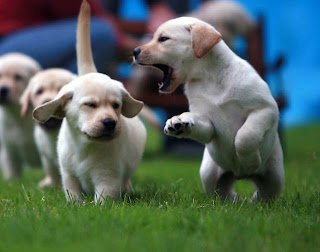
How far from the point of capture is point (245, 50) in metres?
8.03

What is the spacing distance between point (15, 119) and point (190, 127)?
115 inches

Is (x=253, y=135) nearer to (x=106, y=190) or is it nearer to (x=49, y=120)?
(x=106, y=190)

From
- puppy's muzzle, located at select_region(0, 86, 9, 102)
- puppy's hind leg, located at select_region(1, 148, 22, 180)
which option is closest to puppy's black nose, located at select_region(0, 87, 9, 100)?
puppy's muzzle, located at select_region(0, 86, 9, 102)

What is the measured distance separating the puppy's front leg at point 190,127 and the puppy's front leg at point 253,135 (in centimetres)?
19

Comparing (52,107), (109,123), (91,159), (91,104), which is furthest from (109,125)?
(52,107)

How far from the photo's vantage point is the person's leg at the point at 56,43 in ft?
20.5

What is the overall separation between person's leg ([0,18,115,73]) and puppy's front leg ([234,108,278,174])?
3815 mm

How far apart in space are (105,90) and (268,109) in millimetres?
970

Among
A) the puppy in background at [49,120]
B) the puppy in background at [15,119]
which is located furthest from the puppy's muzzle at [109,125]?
the puppy in background at [15,119]

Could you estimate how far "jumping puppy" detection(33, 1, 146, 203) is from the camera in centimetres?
277

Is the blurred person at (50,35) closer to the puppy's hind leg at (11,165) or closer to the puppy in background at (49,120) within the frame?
the puppy's hind leg at (11,165)

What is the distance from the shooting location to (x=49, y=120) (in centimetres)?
397

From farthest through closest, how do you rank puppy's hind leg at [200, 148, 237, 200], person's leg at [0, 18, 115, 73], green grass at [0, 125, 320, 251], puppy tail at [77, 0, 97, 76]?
person's leg at [0, 18, 115, 73]
puppy tail at [77, 0, 97, 76]
puppy's hind leg at [200, 148, 237, 200]
green grass at [0, 125, 320, 251]

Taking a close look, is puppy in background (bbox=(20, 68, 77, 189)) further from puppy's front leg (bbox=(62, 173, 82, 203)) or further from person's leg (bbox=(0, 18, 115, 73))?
person's leg (bbox=(0, 18, 115, 73))
